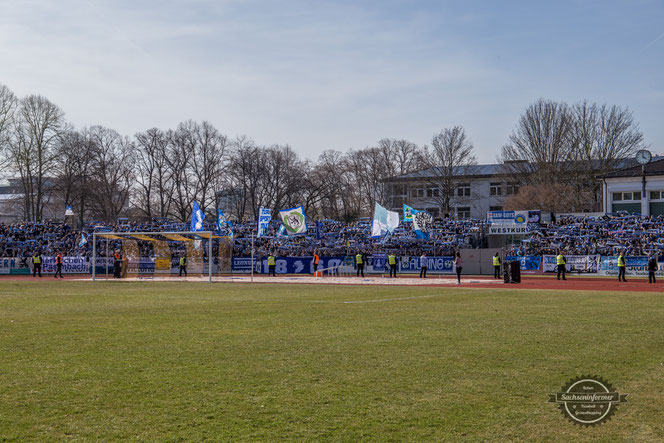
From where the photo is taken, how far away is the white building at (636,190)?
61625 millimetres

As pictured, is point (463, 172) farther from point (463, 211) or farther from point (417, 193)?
point (463, 211)

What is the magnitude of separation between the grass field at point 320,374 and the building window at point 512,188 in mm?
67364

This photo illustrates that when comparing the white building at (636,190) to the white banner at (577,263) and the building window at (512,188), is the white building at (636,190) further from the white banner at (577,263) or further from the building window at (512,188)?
the white banner at (577,263)

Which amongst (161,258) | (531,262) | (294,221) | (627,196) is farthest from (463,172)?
(161,258)

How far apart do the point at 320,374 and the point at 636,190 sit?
203ft

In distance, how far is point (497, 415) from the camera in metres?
6.66

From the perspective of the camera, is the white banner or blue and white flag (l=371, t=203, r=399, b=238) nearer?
blue and white flag (l=371, t=203, r=399, b=238)

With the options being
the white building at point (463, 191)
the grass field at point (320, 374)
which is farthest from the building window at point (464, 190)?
the grass field at point (320, 374)

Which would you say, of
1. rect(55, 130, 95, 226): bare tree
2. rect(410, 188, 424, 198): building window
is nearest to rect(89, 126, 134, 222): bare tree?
rect(55, 130, 95, 226): bare tree

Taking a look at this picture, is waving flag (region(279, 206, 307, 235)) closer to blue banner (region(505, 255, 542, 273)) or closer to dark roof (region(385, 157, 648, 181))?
blue banner (region(505, 255, 542, 273))

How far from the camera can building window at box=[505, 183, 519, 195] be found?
268 ft

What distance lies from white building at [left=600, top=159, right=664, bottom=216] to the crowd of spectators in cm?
706

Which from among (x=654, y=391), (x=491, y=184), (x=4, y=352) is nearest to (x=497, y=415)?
(x=654, y=391)

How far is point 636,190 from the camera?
62.7 metres
